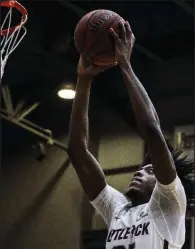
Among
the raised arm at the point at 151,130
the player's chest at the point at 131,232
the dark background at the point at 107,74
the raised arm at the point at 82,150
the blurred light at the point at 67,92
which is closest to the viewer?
the raised arm at the point at 151,130

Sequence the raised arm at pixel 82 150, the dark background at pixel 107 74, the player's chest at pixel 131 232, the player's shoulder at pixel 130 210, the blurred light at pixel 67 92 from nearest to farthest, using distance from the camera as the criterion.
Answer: the player's chest at pixel 131 232 → the player's shoulder at pixel 130 210 → the raised arm at pixel 82 150 → the dark background at pixel 107 74 → the blurred light at pixel 67 92

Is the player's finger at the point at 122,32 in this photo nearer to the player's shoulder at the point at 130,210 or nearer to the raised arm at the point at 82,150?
the raised arm at the point at 82,150

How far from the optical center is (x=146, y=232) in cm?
319

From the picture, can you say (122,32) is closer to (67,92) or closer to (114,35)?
(114,35)

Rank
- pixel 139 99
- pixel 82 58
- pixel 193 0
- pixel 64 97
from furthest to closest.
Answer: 1. pixel 64 97
2. pixel 193 0
3. pixel 82 58
4. pixel 139 99

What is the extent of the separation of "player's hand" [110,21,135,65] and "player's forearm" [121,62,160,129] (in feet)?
0.15

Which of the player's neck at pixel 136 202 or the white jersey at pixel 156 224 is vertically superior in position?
the player's neck at pixel 136 202

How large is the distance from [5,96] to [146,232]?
134 inches

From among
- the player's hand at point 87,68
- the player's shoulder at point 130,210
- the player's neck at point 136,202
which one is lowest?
the player's shoulder at point 130,210

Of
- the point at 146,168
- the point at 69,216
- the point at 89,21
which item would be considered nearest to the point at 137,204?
the point at 146,168

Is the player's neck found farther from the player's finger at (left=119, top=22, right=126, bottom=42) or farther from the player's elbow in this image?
the player's finger at (left=119, top=22, right=126, bottom=42)

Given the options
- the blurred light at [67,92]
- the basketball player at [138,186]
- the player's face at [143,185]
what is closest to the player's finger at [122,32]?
the basketball player at [138,186]

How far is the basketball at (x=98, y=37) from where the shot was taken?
3.28 m

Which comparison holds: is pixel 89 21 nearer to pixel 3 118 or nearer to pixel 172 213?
pixel 172 213
